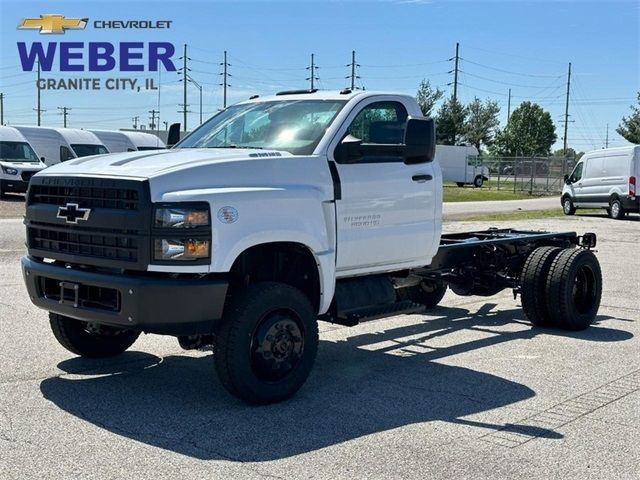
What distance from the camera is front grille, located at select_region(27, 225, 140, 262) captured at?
17.7 feet

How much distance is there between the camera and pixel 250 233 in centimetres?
562

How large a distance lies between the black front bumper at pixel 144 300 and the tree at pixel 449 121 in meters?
69.9

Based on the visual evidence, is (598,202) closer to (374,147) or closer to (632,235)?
(632,235)

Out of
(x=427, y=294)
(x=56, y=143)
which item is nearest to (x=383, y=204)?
(x=427, y=294)

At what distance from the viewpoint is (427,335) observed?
8555 millimetres

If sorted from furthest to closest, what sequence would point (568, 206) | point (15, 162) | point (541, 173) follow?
point (541, 173)
point (568, 206)
point (15, 162)

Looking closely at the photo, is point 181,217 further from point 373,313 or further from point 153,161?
point 373,313

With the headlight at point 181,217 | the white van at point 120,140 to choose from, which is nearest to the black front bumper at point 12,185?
the white van at point 120,140

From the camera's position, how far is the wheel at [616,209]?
2802 centimetres

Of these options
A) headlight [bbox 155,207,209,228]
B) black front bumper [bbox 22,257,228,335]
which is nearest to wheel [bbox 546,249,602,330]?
black front bumper [bbox 22,257,228,335]

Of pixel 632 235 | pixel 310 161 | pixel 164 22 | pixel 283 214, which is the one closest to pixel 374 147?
pixel 310 161

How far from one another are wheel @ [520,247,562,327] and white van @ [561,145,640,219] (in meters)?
20.1

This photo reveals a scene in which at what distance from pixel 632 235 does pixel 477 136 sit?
2761 inches

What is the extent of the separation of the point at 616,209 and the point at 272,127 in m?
23.7
